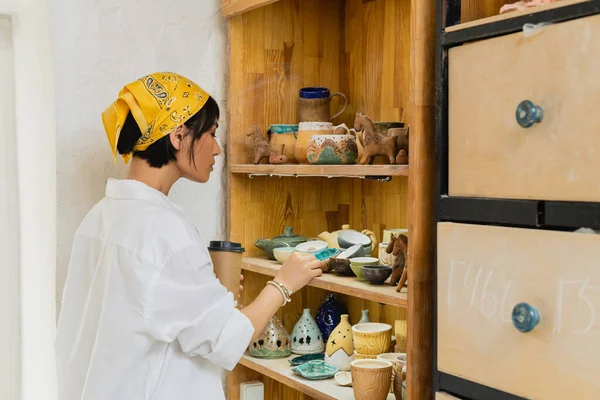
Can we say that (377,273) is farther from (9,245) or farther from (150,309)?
(9,245)

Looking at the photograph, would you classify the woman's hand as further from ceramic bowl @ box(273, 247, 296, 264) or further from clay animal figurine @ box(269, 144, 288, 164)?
clay animal figurine @ box(269, 144, 288, 164)

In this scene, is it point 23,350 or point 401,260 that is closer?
point 401,260

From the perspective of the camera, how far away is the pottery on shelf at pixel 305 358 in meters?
2.28

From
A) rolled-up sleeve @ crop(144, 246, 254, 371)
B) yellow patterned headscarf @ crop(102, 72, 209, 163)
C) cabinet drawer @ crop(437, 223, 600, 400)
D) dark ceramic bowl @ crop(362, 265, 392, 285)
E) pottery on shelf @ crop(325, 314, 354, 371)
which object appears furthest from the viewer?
pottery on shelf @ crop(325, 314, 354, 371)

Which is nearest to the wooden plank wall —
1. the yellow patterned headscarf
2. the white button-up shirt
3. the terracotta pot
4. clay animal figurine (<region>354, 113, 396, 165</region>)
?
clay animal figurine (<region>354, 113, 396, 165</region>)

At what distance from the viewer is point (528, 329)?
50.2 inches

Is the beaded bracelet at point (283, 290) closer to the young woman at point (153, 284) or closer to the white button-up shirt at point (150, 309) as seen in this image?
the young woman at point (153, 284)

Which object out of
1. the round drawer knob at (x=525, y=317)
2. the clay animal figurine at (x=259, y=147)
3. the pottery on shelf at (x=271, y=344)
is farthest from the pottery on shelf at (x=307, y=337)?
the round drawer knob at (x=525, y=317)

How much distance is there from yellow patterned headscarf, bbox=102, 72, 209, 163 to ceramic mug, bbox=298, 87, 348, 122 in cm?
56

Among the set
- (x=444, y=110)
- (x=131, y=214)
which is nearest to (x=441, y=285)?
(x=444, y=110)

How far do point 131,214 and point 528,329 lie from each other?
906 mm

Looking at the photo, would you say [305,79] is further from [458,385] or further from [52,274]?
[458,385]

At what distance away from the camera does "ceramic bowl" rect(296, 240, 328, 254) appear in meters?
2.21

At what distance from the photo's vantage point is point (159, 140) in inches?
Result: 72.1
